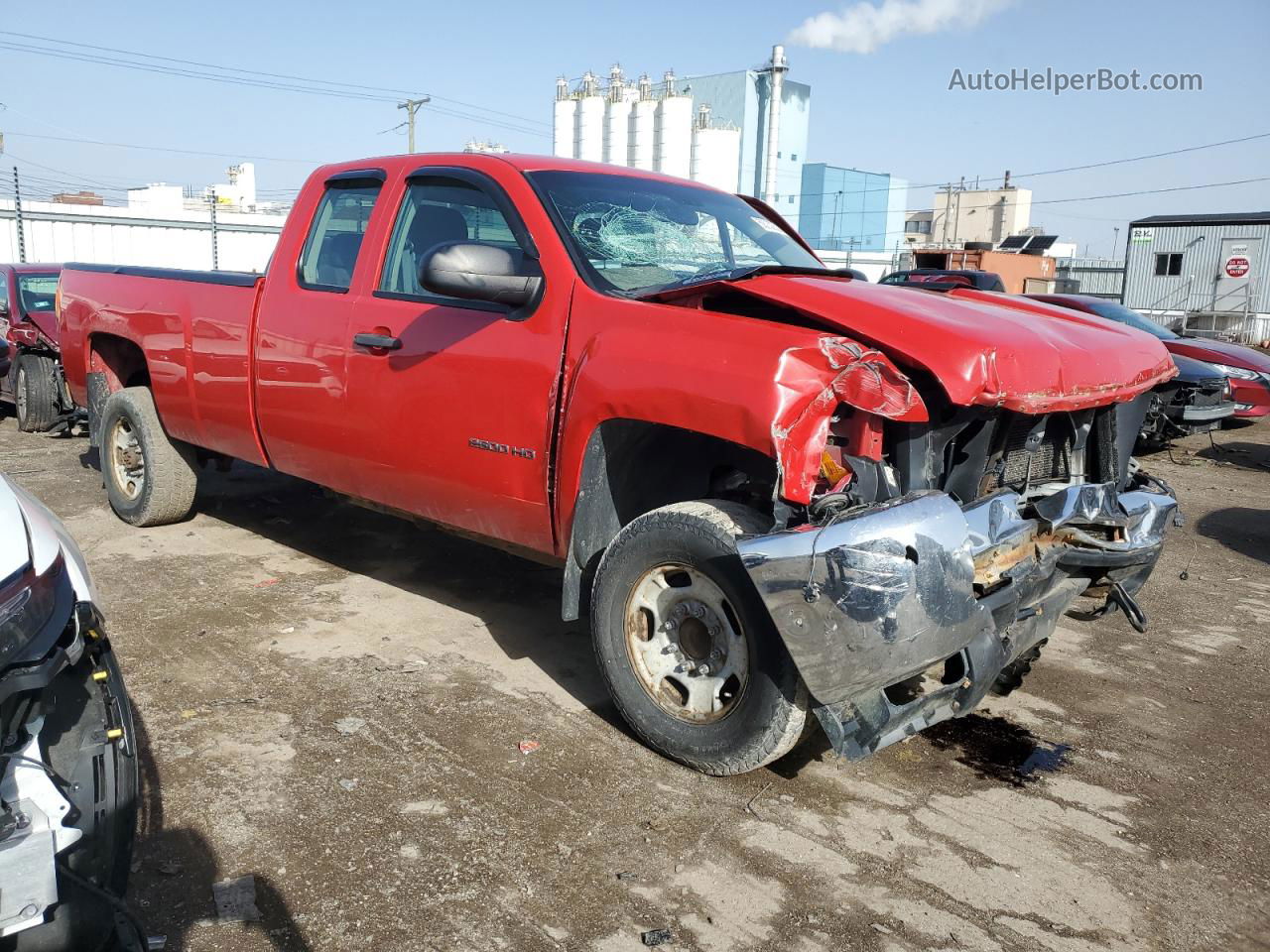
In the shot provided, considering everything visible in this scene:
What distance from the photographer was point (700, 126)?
162 ft

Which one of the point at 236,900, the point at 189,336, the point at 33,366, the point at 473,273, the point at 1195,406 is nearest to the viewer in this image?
the point at 236,900

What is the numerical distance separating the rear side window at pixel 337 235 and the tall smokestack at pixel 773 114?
4811 centimetres

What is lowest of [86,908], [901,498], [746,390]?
[86,908]

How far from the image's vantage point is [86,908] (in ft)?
6.44

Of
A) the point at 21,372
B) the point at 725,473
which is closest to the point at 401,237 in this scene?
the point at 725,473

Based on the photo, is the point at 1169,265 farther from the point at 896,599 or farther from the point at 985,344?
the point at 896,599

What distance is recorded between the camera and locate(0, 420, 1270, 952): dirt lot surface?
8.64ft

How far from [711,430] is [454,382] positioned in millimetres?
1254

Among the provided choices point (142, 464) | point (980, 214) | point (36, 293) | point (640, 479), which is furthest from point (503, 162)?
point (980, 214)

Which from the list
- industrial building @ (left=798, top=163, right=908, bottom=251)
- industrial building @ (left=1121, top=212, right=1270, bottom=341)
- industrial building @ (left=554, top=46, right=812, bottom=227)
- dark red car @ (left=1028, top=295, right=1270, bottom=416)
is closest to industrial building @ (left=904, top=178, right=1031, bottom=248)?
industrial building @ (left=798, top=163, right=908, bottom=251)

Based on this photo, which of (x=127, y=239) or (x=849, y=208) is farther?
(x=849, y=208)

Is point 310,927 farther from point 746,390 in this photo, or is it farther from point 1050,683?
point 1050,683

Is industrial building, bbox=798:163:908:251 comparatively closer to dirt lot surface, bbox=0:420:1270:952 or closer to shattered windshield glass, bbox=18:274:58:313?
shattered windshield glass, bbox=18:274:58:313

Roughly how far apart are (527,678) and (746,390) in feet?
5.74
